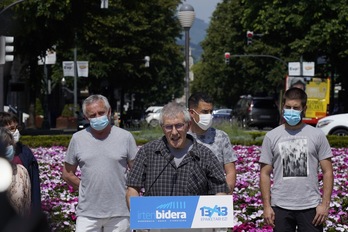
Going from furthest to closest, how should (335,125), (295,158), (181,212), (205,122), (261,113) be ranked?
1. (261,113)
2. (335,125)
3. (205,122)
4. (295,158)
5. (181,212)

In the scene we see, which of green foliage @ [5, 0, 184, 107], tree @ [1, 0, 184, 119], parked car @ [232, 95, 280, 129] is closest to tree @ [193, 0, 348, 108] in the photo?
parked car @ [232, 95, 280, 129]

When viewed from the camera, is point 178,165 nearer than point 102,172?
Yes

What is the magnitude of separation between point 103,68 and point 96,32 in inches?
601

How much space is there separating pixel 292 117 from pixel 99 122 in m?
1.34

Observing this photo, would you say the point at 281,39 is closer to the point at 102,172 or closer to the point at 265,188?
the point at 265,188

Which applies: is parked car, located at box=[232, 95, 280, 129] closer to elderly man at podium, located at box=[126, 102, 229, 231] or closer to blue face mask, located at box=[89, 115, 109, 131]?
blue face mask, located at box=[89, 115, 109, 131]

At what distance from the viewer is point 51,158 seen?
19.9 meters

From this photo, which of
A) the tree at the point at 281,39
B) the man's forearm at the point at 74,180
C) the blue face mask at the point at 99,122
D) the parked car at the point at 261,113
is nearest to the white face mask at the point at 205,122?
the blue face mask at the point at 99,122

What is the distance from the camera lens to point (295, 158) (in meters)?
6.36

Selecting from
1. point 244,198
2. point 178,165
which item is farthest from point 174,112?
point 244,198

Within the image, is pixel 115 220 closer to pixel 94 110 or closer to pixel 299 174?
pixel 94 110

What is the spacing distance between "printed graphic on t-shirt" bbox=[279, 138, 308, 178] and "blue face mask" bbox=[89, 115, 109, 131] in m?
1.24

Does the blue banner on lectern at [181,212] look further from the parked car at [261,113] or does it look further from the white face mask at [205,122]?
the parked car at [261,113]

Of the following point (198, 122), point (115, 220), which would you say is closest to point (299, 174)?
point (198, 122)
